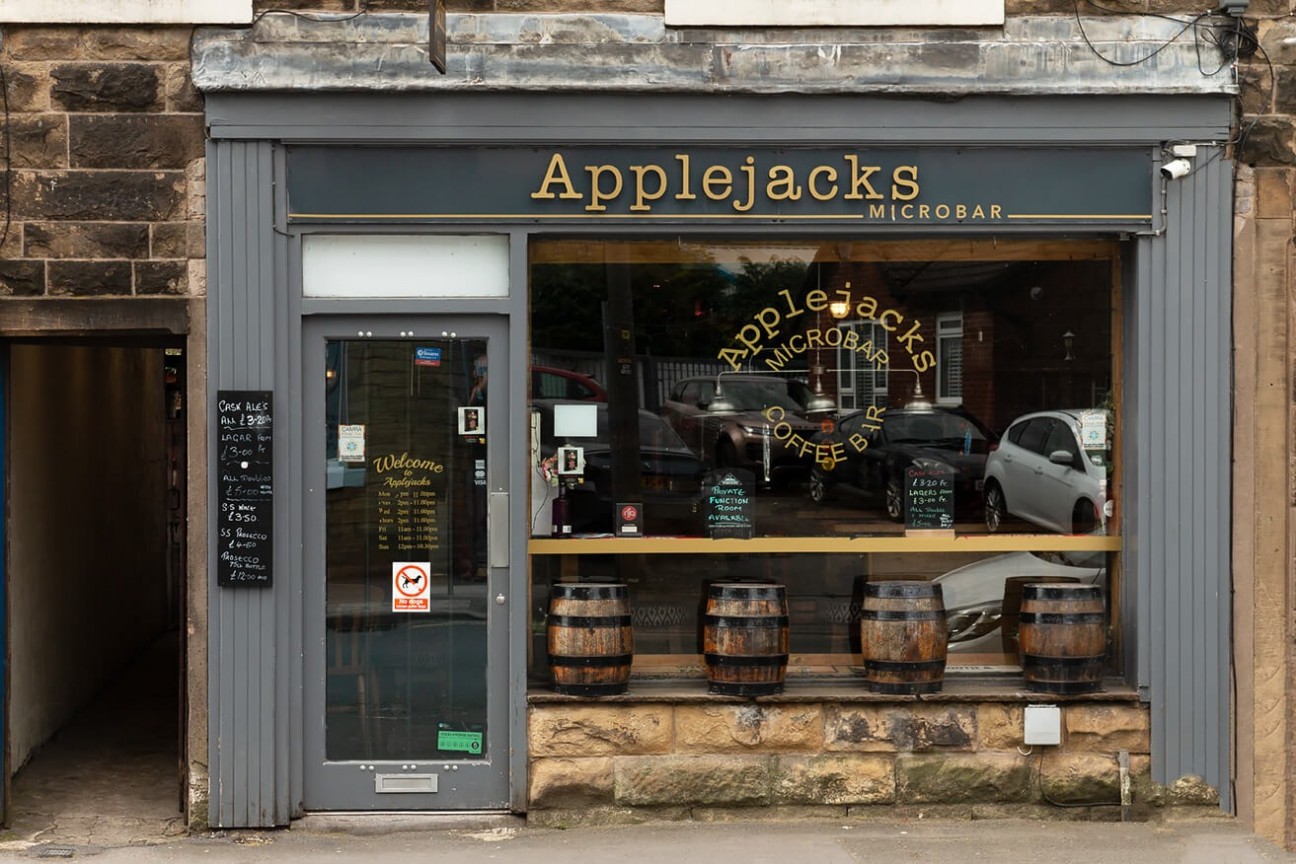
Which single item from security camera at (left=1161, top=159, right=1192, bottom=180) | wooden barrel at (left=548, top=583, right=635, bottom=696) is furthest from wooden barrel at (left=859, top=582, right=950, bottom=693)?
security camera at (left=1161, top=159, right=1192, bottom=180)

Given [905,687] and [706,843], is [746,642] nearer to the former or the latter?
[905,687]

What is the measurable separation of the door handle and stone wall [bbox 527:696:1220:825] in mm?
715

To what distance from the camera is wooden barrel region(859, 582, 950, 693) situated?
7.09 meters

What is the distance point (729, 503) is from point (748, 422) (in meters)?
0.43

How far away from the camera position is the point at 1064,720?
712cm

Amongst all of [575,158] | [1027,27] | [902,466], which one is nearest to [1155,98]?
[1027,27]

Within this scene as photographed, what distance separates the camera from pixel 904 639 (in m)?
7.09

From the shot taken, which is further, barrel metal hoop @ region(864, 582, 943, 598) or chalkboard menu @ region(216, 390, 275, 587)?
barrel metal hoop @ region(864, 582, 943, 598)

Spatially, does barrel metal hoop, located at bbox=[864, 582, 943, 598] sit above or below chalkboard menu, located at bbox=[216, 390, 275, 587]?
below

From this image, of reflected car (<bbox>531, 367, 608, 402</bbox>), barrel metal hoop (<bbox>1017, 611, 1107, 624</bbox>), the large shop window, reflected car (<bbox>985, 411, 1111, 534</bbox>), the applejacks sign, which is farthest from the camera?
reflected car (<bbox>985, 411, 1111, 534</bbox>)

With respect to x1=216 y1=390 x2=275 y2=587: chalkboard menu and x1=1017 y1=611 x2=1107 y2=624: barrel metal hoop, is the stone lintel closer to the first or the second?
x1=216 y1=390 x2=275 y2=587: chalkboard menu

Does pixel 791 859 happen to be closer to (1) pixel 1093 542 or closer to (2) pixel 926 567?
(2) pixel 926 567

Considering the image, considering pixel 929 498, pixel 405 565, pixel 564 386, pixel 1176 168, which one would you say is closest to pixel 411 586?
pixel 405 565

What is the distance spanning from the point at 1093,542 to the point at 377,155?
410 centimetres
